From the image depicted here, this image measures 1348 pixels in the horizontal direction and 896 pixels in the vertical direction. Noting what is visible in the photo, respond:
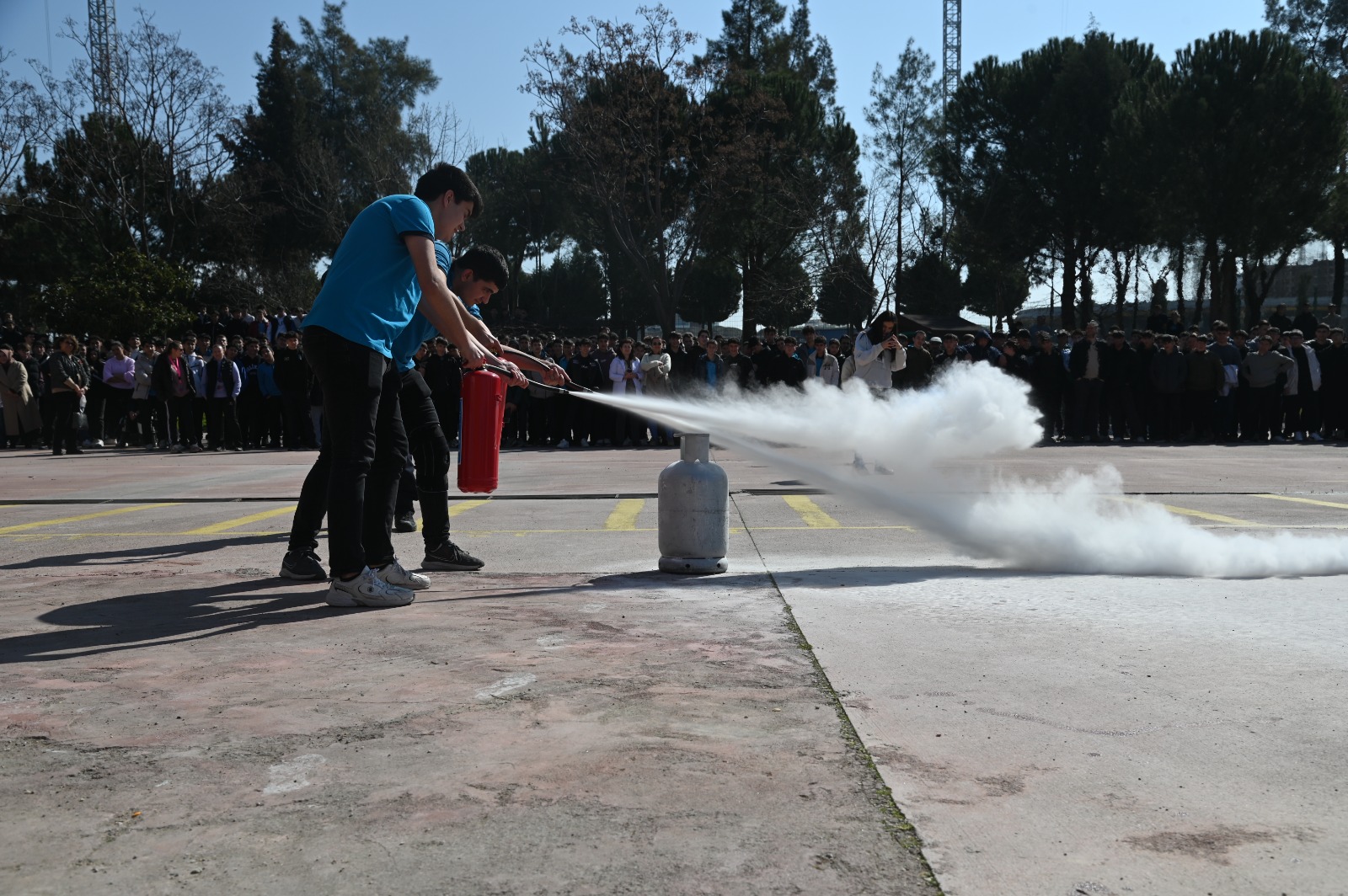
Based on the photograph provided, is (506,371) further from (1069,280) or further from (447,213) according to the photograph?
(1069,280)

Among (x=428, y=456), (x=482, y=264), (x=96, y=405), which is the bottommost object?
(x=428, y=456)

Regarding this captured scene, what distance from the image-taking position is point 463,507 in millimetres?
10242

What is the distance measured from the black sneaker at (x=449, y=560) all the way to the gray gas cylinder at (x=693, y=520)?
3.34 ft

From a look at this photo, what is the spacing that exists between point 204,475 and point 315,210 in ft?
118

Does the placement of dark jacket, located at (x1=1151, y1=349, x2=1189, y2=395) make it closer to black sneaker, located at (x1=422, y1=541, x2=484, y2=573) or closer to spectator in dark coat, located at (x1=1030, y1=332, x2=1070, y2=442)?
spectator in dark coat, located at (x1=1030, y1=332, x2=1070, y2=442)

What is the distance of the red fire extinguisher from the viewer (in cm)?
593

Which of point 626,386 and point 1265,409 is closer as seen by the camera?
point 1265,409

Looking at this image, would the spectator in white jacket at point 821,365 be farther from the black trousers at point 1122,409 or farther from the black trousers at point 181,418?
the black trousers at point 181,418

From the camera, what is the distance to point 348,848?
8.23 feet

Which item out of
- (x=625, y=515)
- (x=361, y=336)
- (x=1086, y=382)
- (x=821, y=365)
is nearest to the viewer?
(x=361, y=336)

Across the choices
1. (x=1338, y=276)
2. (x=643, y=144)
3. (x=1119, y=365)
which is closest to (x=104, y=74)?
→ (x=643, y=144)

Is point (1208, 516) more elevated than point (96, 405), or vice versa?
point (96, 405)

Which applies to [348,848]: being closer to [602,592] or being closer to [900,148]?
[602,592]

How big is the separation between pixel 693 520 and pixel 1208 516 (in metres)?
4.81
